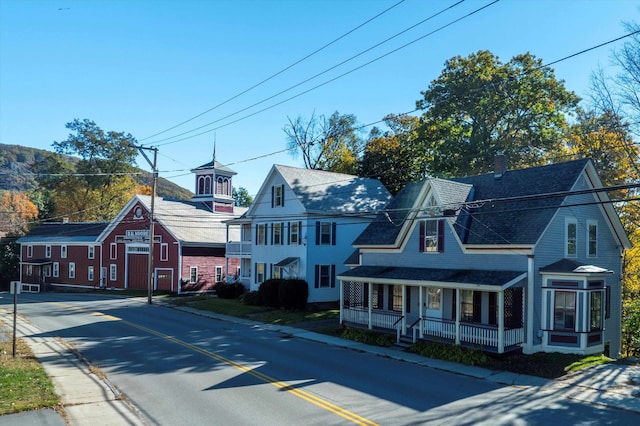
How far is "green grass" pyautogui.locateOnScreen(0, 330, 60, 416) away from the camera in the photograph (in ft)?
39.2

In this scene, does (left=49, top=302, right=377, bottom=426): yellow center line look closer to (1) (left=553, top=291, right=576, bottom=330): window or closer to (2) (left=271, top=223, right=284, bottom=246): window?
(1) (left=553, top=291, right=576, bottom=330): window

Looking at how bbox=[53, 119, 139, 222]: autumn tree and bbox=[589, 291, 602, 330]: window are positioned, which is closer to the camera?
bbox=[589, 291, 602, 330]: window

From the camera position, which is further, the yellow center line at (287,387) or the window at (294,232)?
the window at (294,232)

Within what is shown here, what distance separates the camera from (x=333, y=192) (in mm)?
38781

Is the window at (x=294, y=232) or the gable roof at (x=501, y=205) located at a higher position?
the gable roof at (x=501, y=205)

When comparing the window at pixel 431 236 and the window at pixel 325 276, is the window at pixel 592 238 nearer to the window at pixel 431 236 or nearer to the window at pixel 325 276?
the window at pixel 431 236

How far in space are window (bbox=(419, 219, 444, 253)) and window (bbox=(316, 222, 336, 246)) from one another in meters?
11.8

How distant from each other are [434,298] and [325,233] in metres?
13.1

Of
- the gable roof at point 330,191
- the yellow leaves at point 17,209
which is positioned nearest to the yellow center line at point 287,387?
the gable roof at point 330,191

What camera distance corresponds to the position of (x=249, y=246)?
42250 mm

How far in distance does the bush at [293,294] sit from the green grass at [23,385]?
1707 cm

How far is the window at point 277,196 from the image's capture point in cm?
3795

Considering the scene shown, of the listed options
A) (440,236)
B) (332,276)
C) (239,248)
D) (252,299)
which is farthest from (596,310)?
(239,248)

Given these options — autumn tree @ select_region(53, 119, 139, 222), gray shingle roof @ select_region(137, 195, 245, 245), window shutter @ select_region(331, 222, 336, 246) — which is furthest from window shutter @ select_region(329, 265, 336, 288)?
autumn tree @ select_region(53, 119, 139, 222)
